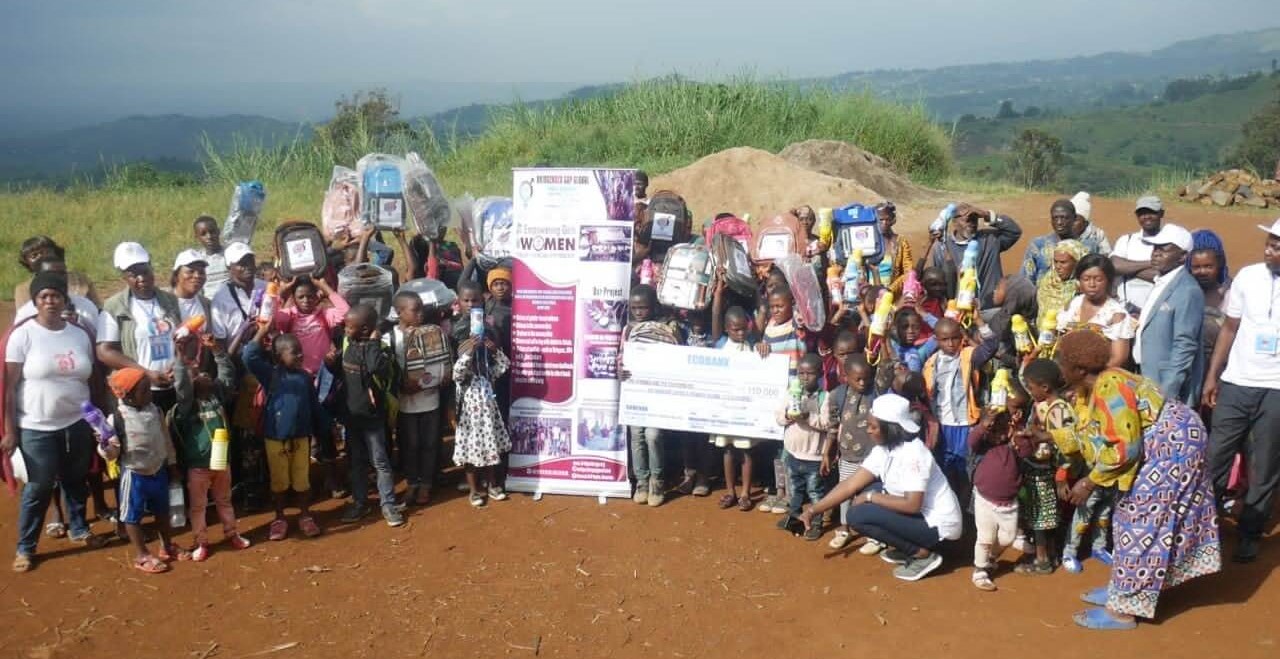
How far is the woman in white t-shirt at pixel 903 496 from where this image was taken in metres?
5.62

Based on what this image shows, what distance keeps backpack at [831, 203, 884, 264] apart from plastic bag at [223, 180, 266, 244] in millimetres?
4410

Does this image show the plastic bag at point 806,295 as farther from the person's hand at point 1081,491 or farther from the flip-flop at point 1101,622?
the flip-flop at point 1101,622

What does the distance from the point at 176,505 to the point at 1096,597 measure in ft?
17.4

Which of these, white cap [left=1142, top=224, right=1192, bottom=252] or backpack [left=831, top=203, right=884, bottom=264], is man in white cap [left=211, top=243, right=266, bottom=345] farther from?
white cap [left=1142, top=224, right=1192, bottom=252]

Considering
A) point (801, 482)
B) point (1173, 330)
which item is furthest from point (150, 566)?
point (1173, 330)

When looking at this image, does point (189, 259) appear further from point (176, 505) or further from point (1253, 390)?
point (1253, 390)

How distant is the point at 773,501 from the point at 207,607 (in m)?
3.55

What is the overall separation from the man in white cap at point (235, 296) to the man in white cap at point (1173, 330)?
575 cm

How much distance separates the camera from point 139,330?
19.7 feet

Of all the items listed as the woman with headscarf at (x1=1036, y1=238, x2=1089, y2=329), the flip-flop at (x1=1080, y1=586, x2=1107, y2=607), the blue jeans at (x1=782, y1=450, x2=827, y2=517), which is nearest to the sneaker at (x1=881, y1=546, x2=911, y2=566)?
the blue jeans at (x1=782, y1=450, x2=827, y2=517)

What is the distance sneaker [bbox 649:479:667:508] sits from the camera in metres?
6.86

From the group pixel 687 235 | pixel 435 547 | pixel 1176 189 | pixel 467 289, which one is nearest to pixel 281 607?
pixel 435 547

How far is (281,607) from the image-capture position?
5.49 m

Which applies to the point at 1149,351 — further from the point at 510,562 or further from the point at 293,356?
the point at 293,356
